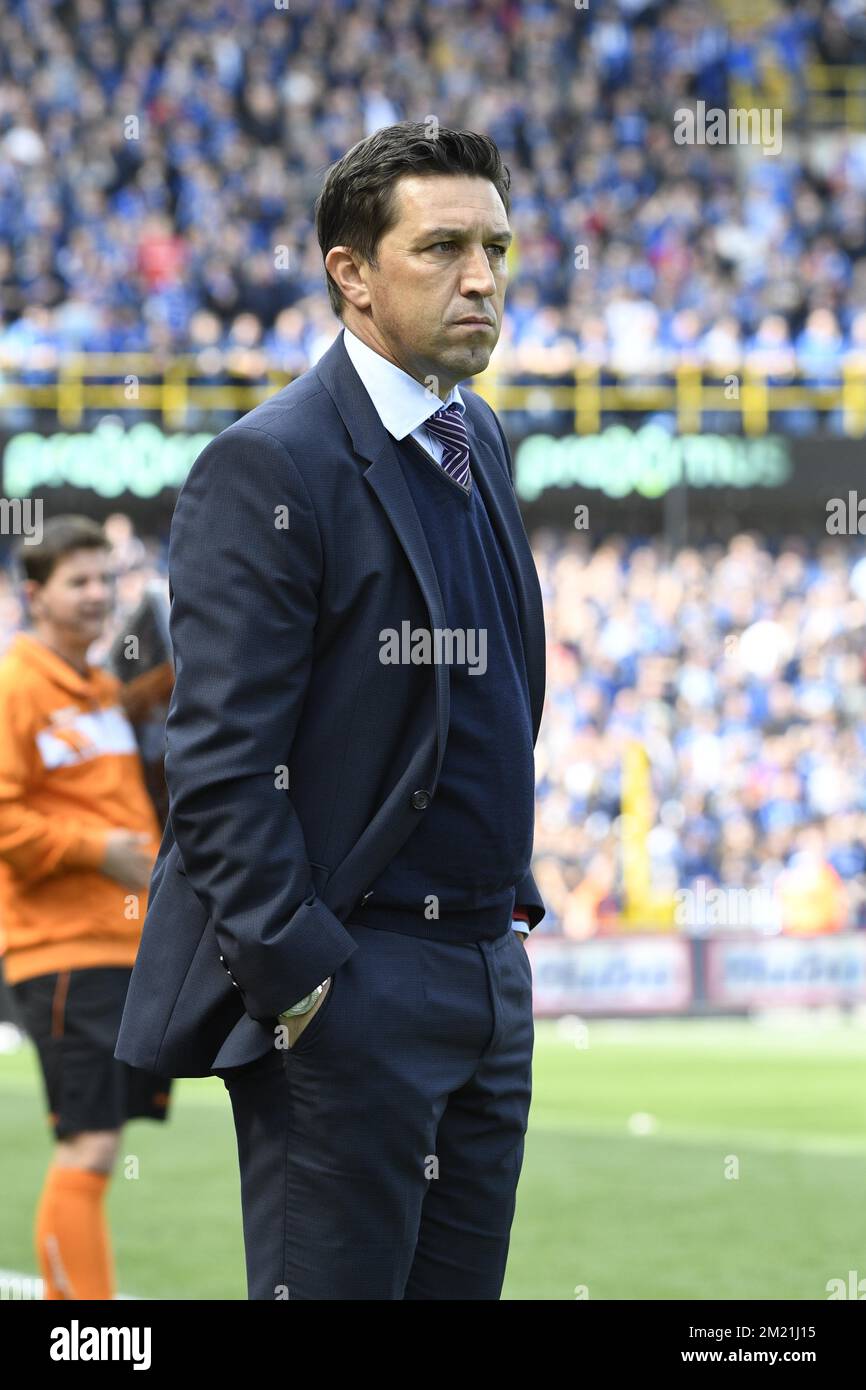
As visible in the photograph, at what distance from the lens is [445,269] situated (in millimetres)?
3082

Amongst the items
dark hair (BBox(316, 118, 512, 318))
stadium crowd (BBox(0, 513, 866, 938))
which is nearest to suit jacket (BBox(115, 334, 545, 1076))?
dark hair (BBox(316, 118, 512, 318))

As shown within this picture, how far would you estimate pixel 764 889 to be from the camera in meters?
17.8

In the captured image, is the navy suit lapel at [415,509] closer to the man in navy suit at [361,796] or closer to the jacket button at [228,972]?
the man in navy suit at [361,796]

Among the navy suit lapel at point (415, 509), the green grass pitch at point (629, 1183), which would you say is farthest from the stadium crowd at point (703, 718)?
the navy suit lapel at point (415, 509)

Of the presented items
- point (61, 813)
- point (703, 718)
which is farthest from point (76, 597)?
point (703, 718)

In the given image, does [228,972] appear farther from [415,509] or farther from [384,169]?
[384,169]

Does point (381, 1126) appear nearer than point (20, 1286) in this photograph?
Yes

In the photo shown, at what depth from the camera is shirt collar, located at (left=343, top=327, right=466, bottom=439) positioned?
320 centimetres

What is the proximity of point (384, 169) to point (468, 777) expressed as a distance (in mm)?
886

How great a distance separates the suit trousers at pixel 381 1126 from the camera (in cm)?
299

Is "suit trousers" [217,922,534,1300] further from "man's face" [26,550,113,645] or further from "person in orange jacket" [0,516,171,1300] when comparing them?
"man's face" [26,550,113,645]
